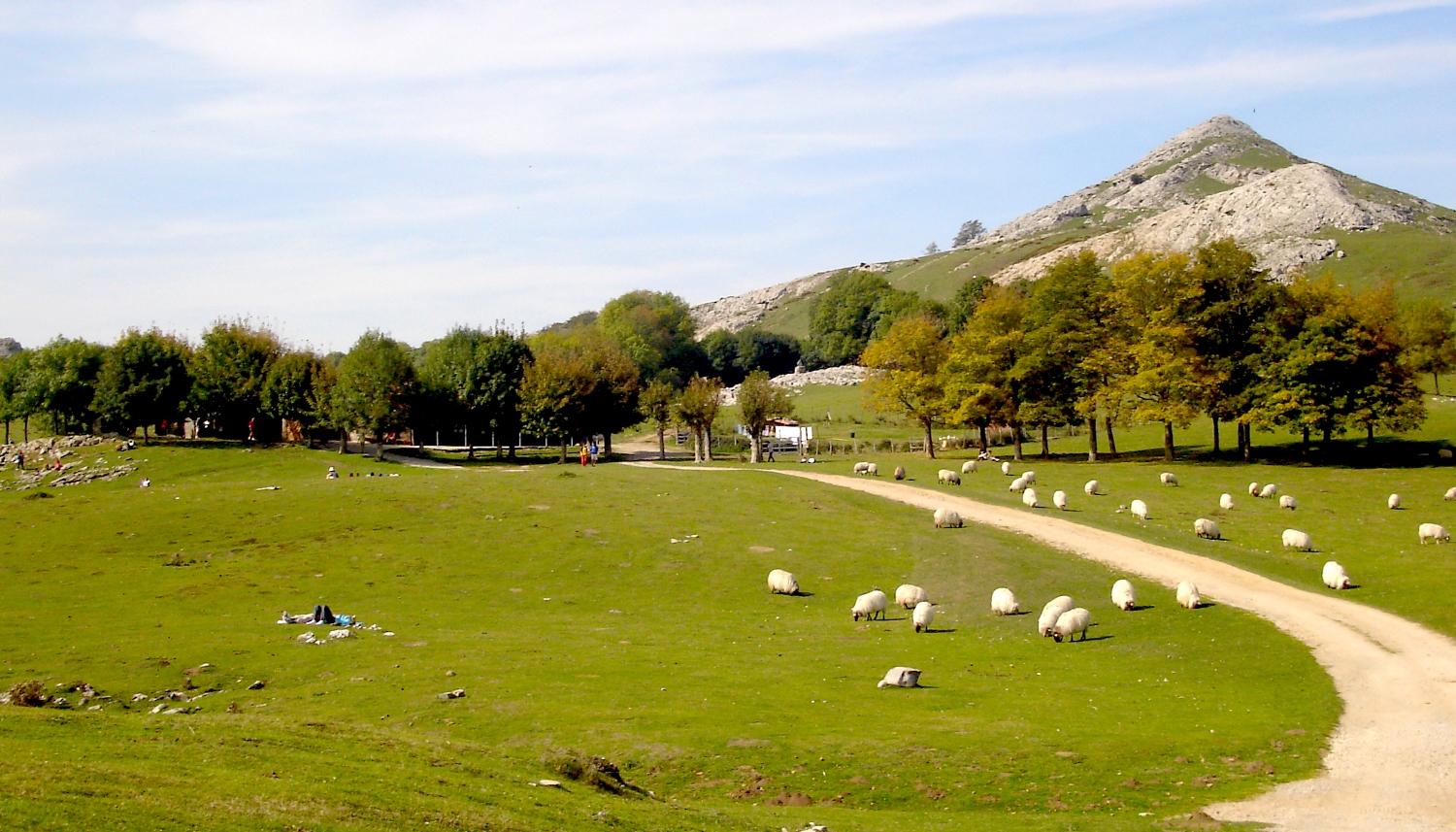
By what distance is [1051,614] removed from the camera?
3472 cm

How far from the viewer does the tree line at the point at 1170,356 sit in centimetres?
7400

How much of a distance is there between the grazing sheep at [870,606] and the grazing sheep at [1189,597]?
10.2 metres

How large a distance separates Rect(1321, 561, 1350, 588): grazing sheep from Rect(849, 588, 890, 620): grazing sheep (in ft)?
56.9

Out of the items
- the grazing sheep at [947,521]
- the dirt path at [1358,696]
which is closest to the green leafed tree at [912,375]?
the grazing sheep at [947,521]

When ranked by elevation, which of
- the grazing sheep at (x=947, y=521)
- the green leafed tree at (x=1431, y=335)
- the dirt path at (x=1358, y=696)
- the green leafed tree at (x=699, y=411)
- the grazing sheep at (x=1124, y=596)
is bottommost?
the dirt path at (x=1358, y=696)

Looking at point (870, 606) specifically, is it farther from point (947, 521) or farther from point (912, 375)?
point (912, 375)

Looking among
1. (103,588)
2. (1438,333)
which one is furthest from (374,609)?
(1438,333)

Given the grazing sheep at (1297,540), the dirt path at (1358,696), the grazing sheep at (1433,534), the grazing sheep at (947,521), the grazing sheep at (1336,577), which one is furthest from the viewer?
the grazing sheep at (947,521)

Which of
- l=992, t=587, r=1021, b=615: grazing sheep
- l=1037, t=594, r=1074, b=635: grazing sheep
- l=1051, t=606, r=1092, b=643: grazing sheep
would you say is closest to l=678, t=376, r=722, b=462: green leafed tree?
l=992, t=587, r=1021, b=615: grazing sheep

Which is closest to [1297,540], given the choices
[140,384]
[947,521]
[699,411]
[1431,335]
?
[947,521]

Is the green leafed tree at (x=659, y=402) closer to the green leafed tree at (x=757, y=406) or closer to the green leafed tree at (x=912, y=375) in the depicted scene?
the green leafed tree at (x=757, y=406)

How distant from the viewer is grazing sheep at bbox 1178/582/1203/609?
36.2 meters

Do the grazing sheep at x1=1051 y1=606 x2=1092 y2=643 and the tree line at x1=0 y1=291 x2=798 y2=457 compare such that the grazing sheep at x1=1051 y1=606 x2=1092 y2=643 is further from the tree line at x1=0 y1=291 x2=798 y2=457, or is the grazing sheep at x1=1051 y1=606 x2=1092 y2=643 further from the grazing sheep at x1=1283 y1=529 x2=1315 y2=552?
the tree line at x1=0 y1=291 x2=798 y2=457

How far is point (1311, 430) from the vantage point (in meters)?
77.4
